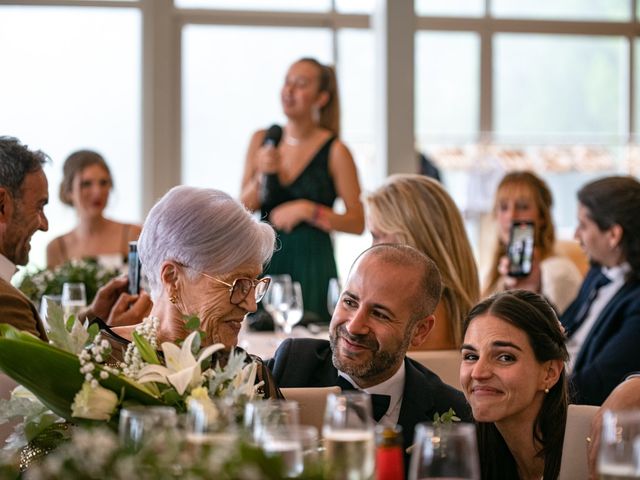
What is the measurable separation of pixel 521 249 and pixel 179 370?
326 centimetres

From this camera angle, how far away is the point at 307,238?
5.93 metres

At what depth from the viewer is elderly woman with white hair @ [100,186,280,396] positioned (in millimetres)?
2455

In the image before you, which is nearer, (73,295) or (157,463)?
(157,463)

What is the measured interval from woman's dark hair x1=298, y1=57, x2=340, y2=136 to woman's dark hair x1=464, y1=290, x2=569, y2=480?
3.34 metres

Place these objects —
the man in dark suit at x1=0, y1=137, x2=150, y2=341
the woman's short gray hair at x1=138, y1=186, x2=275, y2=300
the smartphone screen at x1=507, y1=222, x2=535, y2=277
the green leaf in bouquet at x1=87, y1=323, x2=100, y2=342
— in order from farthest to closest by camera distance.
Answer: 1. the smartphone screen at x1=507, y1=222, x2=535, y2=277
2. the man in dark suit at x1=0, y1=137, x2=150, y2=341
3. the woman's short gray hair at x1=138, y1=186, x2=275, y2=300
4. the green leaf in bouquet at x1=87, y1=323, x2=100, y2=342

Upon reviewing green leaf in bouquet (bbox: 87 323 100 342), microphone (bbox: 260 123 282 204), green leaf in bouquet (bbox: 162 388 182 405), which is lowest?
Result: green leaf in bouquet (bbox: 162 388 182 405)

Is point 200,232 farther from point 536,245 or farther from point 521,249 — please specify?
point 536,245

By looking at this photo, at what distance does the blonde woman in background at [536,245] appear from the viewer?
17.4ft

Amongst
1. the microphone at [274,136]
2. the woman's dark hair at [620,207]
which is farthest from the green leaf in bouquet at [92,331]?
the microphone at [274,136]

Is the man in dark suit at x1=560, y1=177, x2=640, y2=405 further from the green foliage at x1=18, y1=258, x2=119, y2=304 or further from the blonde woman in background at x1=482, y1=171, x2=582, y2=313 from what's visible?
the green foliage at x1=18, y1=258, x2=119, y2=304

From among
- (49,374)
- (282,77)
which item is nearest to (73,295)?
(49,374)

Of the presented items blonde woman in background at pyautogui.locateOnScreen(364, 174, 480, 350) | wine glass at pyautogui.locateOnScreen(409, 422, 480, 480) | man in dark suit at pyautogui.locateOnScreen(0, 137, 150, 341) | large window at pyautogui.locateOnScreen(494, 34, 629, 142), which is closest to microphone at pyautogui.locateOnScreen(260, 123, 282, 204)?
blonde woman in background at pyautogui.locateOnScreen(364, 174, 480, 350)

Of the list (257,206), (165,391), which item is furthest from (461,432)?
(257,206)

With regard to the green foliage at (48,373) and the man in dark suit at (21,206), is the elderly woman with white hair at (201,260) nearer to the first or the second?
the green foliage at (48,373)
